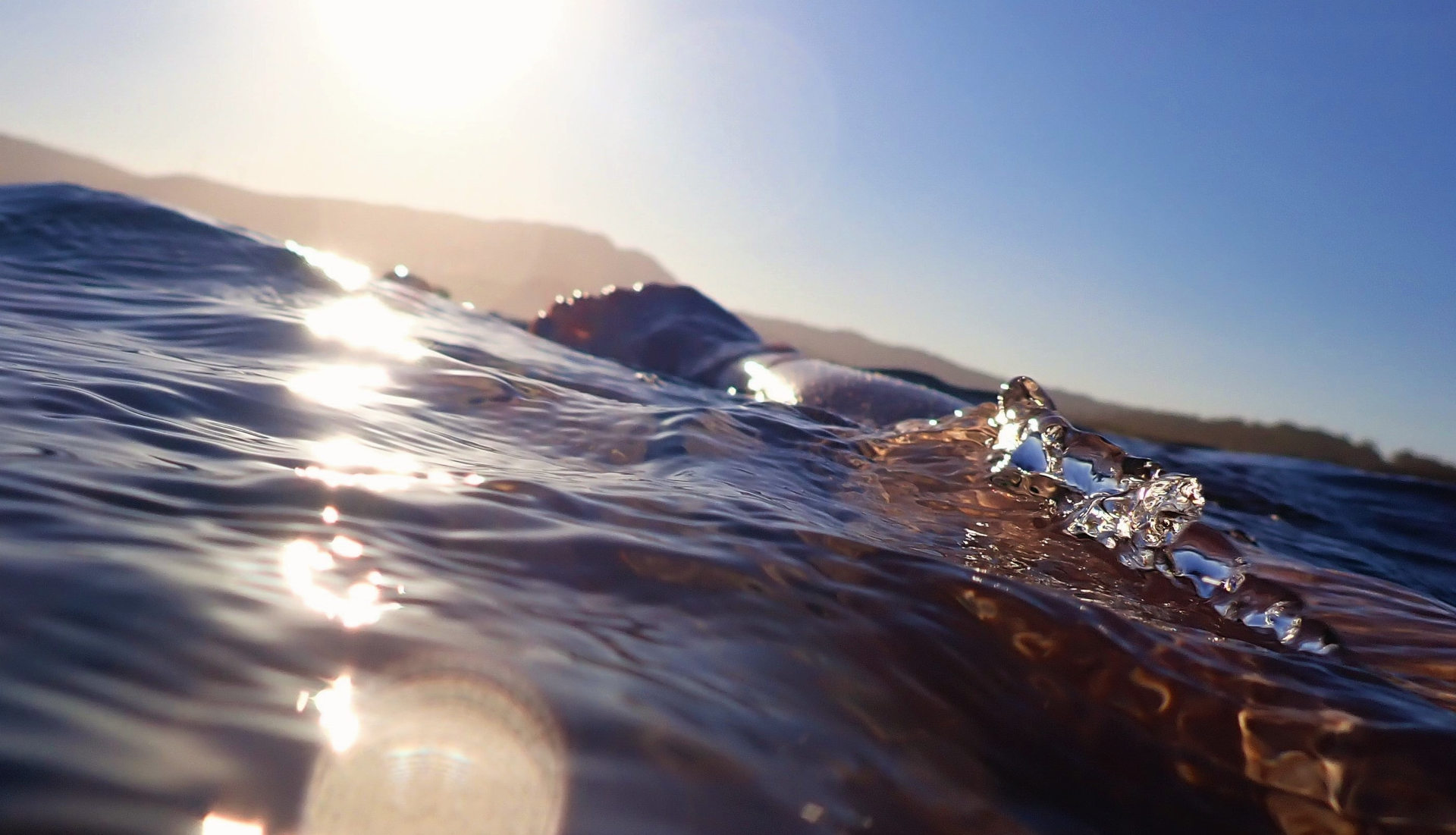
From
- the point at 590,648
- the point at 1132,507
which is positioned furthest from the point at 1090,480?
the point at 590,648

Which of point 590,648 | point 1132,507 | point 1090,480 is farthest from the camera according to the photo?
point 1090,480

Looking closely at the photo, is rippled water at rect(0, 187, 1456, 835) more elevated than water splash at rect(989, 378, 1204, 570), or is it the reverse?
water splash at rect(989, 378, 1204, 570)

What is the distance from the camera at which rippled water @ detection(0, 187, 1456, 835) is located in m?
0.67

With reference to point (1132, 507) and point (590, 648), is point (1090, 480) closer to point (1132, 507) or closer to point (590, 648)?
point (1132, 507)

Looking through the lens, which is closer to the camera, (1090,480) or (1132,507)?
(1132,507)

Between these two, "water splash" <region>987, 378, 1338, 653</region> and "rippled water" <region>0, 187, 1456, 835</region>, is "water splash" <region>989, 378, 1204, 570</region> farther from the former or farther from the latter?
"rippled water" <region>0, 187, 1456, 835</region>

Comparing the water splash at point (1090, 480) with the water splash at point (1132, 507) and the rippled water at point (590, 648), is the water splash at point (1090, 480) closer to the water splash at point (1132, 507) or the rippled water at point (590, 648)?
the water splash at point (1132, 507)

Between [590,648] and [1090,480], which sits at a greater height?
[1090,480]

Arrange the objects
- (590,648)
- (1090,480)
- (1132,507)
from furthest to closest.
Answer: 1. (1090,480)
2. (1132,507)
3. (590,648)

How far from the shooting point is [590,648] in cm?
98

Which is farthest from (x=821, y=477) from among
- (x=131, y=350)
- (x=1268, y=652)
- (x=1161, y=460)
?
(x=1161, y=460)

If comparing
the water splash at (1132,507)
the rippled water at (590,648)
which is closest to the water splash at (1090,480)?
the water splash at (1132,507)

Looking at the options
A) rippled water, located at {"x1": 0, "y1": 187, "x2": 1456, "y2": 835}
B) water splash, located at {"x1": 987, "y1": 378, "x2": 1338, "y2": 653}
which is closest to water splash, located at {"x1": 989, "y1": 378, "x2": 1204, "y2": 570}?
water splash, located at {"x1": 987, "y1": 378, "x2": 1338, "y2": 653}

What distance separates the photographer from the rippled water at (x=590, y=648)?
0.67 metres
